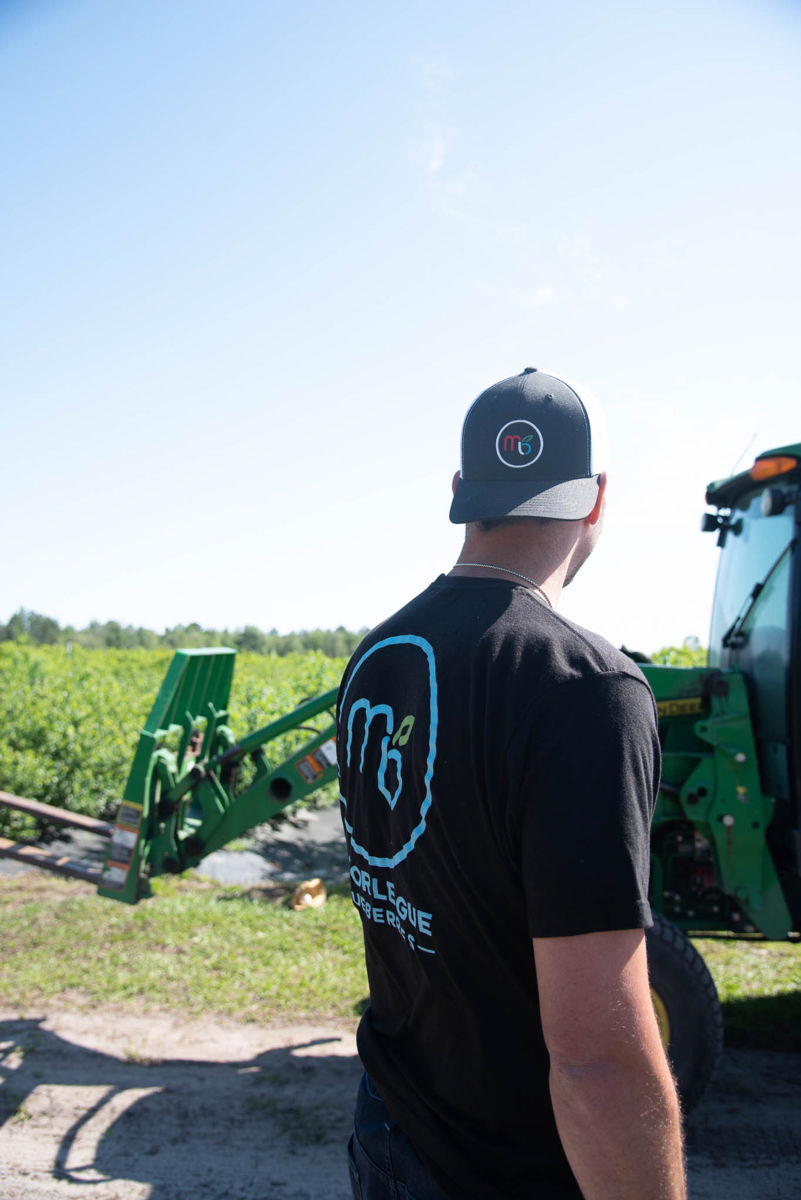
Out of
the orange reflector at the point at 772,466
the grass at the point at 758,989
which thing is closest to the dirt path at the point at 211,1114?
the grass at the point at 758,989

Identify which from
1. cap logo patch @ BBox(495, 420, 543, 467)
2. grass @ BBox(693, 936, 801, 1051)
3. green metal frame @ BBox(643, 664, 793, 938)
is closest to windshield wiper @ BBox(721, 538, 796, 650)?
green metal frame @ BBox(643, 664, 793, 938)

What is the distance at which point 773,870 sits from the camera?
3.87 m

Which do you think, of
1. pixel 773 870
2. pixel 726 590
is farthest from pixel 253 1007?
pixel 726 590

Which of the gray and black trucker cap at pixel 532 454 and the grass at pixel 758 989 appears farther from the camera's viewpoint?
the grass at pixel 758 989

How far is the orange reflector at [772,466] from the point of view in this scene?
3.77m

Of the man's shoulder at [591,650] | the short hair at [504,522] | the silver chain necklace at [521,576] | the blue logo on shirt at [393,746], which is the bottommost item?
the blue logo on shirt at [393,746]

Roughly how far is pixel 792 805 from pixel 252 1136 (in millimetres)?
2836

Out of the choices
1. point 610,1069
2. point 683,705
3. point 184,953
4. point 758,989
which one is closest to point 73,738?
point 184,953

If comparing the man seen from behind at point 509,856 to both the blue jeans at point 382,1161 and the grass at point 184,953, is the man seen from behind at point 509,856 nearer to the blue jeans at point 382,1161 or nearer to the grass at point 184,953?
the blue jeans at point 382,1161

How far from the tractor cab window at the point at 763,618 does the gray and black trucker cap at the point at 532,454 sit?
270 centimetres

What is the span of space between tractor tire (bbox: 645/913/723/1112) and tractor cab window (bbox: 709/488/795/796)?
92cm

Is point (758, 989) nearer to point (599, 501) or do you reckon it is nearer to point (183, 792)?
point (183, 792)

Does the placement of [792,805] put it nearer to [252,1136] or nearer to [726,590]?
[726,590]

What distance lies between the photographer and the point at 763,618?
4051mm
